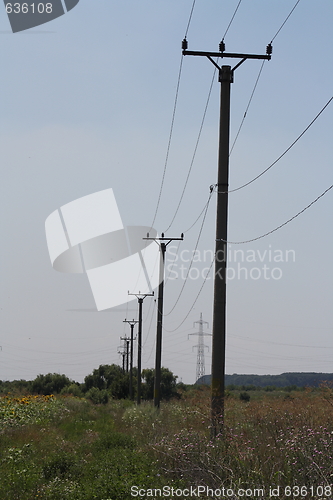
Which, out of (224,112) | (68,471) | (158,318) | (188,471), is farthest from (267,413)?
(158,318)

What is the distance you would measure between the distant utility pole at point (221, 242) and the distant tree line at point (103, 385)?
49612 mm

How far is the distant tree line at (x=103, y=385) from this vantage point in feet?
220

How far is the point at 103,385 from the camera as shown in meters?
92.6

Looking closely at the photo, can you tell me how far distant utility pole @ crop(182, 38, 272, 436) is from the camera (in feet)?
40.5

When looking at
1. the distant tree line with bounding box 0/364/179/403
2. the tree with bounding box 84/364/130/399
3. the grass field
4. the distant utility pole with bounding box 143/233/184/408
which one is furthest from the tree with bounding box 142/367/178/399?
the grass field

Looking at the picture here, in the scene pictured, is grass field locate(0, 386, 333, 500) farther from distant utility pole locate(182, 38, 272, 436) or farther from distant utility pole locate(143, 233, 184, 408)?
distant utility pole locate(143, 233, 184, 408)

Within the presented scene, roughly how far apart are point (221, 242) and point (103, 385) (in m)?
83.0

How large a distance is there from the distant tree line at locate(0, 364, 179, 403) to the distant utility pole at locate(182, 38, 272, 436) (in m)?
49.6

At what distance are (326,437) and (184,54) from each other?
943 cm

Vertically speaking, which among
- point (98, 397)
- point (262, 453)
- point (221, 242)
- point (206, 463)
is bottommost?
point (98, 397)

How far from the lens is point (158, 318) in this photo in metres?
28.1

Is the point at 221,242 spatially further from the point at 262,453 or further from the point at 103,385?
the point at 103,385

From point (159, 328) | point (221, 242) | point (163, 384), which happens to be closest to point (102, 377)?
point (163, 384)

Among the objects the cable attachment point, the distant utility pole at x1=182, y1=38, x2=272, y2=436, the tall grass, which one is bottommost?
the tall grass
